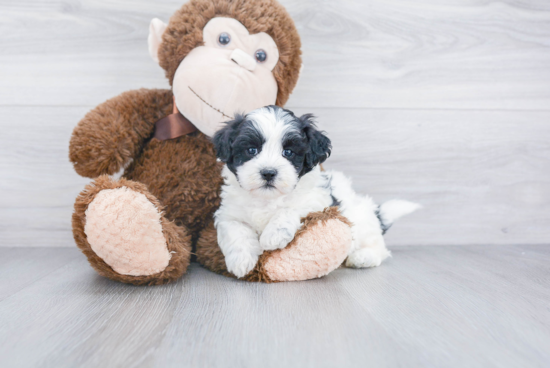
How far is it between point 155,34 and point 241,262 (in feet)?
2.69

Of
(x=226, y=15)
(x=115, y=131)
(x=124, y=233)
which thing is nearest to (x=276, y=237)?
(x=124, y=233)

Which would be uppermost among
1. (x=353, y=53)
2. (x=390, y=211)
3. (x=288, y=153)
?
(x=353, y=53)

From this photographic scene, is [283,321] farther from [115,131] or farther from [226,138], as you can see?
[115,131]

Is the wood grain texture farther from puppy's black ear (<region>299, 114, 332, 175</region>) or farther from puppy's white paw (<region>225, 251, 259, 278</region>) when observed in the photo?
puppy's black ear (<region>299, 114, 332, 175</region>)

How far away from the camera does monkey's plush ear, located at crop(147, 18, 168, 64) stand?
136cm

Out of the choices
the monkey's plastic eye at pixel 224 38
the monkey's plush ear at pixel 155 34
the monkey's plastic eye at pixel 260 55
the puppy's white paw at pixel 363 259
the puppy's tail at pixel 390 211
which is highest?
the monkey's plastic eye at pixel 224 38

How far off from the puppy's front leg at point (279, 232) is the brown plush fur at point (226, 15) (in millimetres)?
487

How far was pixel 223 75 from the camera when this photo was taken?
4.10 feet

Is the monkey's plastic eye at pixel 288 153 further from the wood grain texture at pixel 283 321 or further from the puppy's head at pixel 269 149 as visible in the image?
the wood grain texture at pixel 283 321

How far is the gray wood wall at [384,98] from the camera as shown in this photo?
1656 mm

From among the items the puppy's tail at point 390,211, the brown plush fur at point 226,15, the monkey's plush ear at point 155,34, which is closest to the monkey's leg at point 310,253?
the puppy's tail at point 390,211

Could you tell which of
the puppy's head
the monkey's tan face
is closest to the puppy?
the puppy's head

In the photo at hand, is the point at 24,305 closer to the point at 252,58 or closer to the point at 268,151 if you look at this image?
the point at 268,151

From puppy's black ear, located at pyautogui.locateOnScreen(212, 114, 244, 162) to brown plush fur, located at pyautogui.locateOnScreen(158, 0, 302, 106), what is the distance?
28 cm
